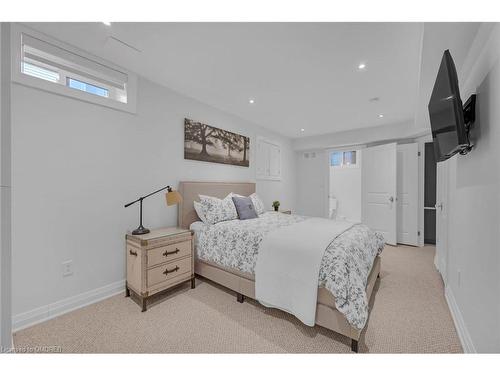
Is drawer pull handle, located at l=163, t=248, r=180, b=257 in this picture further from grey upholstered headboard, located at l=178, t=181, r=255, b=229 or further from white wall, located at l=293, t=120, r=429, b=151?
white wall, located at l=293, t=120, r=429, b=151

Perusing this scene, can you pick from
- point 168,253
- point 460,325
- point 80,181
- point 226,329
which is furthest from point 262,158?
point 460,325

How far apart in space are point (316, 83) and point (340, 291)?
2267 mm

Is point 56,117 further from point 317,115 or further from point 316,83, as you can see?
point 317,115

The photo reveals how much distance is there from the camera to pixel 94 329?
5.36ft

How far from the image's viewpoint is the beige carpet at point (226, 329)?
1.47 meters

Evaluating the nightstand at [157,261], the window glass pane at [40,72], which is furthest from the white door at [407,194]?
the window glass pane at [40,72]

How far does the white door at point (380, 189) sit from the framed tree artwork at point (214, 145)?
262cm

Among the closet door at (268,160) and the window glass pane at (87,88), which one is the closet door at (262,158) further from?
the window glass pane at (87,88)

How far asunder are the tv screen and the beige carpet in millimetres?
1415

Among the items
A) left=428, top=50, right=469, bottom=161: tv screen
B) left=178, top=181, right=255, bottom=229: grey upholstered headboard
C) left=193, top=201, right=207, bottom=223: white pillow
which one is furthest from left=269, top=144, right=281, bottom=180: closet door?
left=428, top=50, right=469, bottom=161: tv screen

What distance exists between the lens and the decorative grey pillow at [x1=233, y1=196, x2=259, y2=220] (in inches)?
113

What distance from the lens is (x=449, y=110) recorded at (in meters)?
1.22

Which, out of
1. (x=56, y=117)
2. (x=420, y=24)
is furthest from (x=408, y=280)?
(x=56, y=117)

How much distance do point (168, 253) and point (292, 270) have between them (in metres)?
1.25
